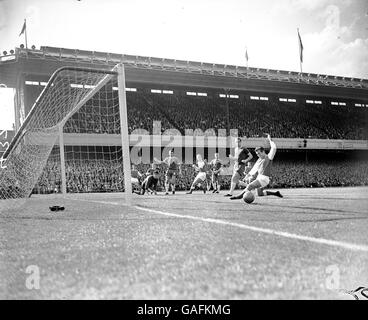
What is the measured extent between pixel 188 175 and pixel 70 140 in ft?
22.9

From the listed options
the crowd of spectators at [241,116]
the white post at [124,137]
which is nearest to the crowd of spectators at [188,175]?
the crowd of spectators at [241,116]

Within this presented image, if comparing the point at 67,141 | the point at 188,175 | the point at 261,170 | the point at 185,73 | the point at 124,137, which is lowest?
the point at 188,175

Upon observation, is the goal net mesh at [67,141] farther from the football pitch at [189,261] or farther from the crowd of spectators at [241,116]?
the football pitch at [189,261]

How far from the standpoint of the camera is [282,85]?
28.9m

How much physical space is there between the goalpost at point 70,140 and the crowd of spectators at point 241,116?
128cm

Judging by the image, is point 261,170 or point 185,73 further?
point 185,73

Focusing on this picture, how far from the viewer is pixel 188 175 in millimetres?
22469

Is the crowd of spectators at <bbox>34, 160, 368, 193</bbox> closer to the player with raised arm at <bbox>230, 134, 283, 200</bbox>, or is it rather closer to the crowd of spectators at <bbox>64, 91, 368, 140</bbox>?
the crowd of spectators at <bbox>64, 91, 368, 140</bbox>

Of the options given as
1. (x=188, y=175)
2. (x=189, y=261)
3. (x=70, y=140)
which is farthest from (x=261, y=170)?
(x=70, y=140)

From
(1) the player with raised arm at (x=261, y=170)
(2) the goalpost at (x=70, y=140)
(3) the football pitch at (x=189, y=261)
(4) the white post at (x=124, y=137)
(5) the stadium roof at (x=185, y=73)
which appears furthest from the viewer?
(5) the stadium roof at (x=185, y=73)

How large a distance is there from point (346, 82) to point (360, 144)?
6.38 meters

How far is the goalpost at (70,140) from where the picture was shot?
305 inches

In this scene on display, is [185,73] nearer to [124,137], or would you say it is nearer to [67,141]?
[67,141]

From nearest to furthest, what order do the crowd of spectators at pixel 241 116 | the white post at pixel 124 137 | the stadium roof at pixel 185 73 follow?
1. the white post at pixel 124 137
2. the stadium roof at pixel 185 73
3. the crowd of spectators at pixel 241 116
